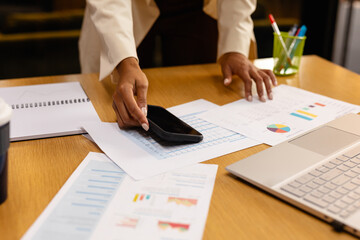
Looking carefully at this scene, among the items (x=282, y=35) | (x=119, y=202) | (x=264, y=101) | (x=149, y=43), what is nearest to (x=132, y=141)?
(x=119, y=202)

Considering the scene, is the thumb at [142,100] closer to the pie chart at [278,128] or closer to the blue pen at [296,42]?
the pie chart at [278,128]

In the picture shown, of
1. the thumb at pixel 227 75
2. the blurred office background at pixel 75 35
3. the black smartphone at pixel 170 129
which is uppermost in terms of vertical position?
the thumb at pixel 227 75

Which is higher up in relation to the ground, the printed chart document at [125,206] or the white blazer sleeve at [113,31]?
the white blazer sleeve at [113,31]

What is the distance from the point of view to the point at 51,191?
59 centimetres

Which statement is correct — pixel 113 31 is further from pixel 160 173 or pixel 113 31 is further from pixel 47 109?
Result: pixel 160 173

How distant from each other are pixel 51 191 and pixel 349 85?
88 cm

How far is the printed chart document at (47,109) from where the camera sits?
31.0 inches

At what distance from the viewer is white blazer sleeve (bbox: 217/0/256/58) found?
3.87 feet

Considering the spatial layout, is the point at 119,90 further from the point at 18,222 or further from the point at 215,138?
the point at 18,222

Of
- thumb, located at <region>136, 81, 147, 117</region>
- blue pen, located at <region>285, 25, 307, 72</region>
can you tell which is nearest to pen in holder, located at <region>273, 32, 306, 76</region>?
blue pen, located at <region>285, 25, 307, 72</region>

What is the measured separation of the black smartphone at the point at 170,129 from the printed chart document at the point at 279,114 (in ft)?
0.35

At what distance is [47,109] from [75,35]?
164 centimetres

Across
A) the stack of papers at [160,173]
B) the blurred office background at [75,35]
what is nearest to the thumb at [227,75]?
the stack of papers at [160,173]

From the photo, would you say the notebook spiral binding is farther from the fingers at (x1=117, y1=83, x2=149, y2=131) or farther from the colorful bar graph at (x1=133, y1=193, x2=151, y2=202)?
the colorful bar graph at (x1=133, y1=193, x2=151, y2=202)
